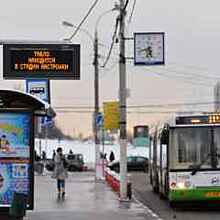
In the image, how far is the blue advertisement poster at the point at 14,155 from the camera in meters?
18.2

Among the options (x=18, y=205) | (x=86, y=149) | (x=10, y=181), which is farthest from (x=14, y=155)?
(x=86, y=149)

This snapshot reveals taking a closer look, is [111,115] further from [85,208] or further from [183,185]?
[183,185]

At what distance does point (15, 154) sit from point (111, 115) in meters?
17.7

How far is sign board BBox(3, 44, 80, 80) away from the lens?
1153 inches

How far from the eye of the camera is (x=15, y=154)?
717 inches

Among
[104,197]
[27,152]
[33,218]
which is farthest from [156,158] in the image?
[27,152]

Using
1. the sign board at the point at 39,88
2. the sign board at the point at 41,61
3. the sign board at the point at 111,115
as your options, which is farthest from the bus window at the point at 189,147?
the sign board at the point at 111,115

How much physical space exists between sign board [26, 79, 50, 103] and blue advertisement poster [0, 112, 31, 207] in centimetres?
1307

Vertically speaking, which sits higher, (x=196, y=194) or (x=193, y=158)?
(x=193, y=158)

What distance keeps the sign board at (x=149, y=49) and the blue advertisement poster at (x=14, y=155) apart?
31.4 ft

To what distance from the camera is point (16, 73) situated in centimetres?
2956

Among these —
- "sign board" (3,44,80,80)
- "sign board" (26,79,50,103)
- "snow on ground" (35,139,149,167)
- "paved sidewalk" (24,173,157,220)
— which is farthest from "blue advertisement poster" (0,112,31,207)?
"snow on ground" (35,139,149,167)

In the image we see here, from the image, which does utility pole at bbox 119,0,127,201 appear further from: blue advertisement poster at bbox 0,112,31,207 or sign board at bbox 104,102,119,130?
blue advertisement poster at bbox 0,112,31,207

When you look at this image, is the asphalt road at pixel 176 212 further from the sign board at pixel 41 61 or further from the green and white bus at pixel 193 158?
the sign board at pixel 41 61
